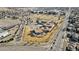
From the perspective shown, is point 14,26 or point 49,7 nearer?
point 14,26

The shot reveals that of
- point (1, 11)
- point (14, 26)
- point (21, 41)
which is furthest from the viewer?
point (1, 11)

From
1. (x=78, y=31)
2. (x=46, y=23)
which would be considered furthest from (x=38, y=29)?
(x=78, y=31)

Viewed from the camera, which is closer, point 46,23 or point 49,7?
point 46,23
